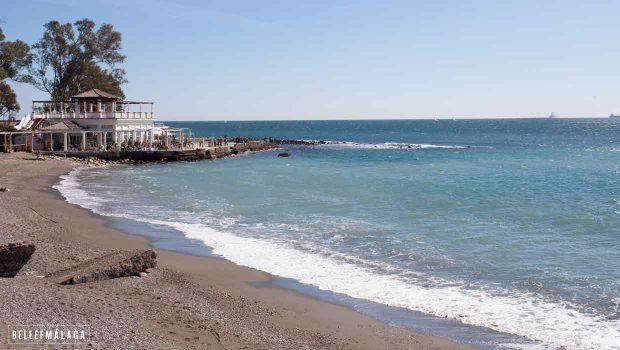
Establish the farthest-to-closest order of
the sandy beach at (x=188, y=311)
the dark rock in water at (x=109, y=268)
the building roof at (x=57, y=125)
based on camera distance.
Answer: the building roof at (x=57, y=125) < the dark rock in water at (x=109, y=268) < the sandy beach at (x=188, y=311)

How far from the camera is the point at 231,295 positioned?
11.5 m

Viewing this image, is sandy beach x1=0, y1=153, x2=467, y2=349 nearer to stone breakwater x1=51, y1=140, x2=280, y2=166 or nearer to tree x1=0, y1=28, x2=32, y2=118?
stone breakwater x1=51, y1=140, x2=280, y2=166

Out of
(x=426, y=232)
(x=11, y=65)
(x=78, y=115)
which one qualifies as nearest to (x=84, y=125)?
(x=78, y=115)

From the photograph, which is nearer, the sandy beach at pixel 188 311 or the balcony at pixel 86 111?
the sandy beach at pixel 188 311

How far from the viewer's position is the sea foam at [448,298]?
31.8ft

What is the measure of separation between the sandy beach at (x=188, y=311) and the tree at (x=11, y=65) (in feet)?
163

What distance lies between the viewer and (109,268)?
1144 centimetres

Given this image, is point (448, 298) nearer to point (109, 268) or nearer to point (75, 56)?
point (109, 268)

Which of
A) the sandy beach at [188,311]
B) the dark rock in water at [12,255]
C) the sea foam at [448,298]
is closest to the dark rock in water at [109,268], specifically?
the sandy beach at [188,311]

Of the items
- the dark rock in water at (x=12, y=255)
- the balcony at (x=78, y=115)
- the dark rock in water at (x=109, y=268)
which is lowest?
the dark rock in water at (x=109, y=268)

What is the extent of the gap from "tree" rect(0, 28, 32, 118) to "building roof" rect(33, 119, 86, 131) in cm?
1044

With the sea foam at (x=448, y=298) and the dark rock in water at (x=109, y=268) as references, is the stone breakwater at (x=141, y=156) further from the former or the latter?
the dark rock in water at (x=109, y=268)

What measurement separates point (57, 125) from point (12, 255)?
38.5 meters

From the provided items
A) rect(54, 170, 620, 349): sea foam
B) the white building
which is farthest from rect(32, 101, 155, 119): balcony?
rect(54, 170, 620, 349): sea foam
